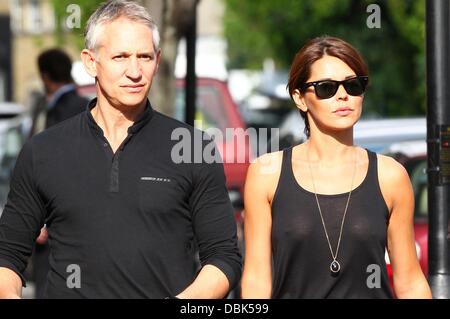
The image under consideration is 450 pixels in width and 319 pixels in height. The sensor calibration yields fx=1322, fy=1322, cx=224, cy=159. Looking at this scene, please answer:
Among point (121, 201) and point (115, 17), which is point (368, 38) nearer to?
→ point (115, 17)

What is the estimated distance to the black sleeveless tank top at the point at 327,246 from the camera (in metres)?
4.73

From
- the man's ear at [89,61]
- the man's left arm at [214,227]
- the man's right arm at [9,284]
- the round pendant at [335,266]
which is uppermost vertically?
the man's ear at [89,61]

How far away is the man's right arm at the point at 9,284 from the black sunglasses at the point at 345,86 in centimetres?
135

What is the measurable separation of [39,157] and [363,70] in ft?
4.17

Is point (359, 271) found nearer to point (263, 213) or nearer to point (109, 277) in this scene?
point (263, 213)

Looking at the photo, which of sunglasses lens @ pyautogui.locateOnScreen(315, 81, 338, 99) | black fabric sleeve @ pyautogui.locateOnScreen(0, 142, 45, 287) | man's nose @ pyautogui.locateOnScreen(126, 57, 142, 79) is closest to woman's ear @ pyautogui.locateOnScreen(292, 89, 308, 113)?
sunglasses lens @ pyautogui.locateOnScreen(315, 81, 338, 99)

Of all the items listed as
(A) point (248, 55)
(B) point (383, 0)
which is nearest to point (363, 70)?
(B) point (383, 0)

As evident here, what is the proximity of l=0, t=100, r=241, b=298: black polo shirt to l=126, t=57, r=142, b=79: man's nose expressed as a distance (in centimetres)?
17

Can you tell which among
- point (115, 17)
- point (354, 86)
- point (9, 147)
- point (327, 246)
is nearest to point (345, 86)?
point (354, 86)

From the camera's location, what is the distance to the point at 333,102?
498 cm

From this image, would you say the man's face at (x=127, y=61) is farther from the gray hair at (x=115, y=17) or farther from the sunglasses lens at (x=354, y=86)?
the sunglasses lens at (x=354, y=86)

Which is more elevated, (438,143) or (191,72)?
(191,72)

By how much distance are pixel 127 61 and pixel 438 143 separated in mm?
2049

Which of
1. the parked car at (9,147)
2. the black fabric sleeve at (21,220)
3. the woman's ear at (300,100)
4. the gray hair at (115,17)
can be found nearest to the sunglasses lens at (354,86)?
the woman's ear at (300,100)
